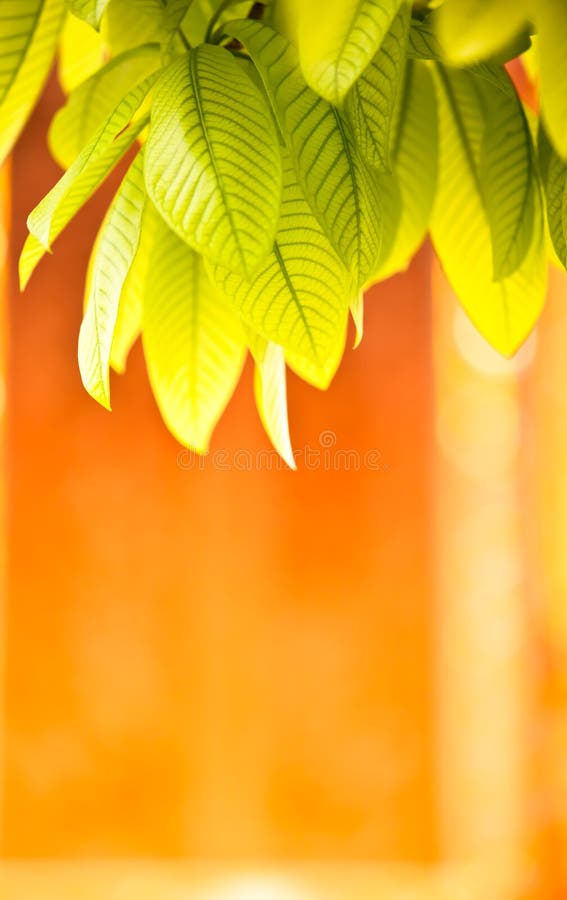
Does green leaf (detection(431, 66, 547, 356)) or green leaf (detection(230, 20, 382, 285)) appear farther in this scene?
green leaf (detection(431, 66, 547, 356))

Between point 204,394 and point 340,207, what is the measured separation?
0.38 feet

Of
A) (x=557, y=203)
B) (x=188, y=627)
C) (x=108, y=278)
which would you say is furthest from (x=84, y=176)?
(x=188, y=627)

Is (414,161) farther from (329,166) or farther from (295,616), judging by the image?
(295,616)

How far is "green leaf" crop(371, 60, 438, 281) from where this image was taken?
1.05 feet

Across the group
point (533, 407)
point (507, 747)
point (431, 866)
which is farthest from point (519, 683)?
point (533, 407)

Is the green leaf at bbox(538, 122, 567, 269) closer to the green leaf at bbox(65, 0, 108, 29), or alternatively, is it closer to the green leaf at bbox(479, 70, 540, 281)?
the green leaf at bbox(479, 70, 540, 281)

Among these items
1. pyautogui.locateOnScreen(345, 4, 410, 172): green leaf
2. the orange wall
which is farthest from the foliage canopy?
the orange wall

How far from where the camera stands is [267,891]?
6.74ft

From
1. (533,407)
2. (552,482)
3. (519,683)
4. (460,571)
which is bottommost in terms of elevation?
(519,683)

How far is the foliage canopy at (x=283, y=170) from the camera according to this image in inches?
8.4

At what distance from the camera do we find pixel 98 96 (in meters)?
0.30

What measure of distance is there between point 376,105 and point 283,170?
32mm

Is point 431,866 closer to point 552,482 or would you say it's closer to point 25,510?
point 552,482

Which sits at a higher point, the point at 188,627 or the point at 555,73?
the point at 555,73
